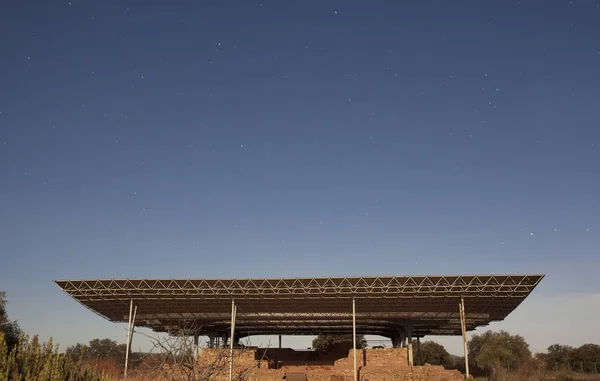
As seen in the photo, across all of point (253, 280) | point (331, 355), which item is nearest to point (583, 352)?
point (331, 355)

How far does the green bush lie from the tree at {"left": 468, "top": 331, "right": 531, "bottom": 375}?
158ft

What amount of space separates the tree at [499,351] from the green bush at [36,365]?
1892 inches

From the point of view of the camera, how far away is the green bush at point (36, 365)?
1215 centimetres

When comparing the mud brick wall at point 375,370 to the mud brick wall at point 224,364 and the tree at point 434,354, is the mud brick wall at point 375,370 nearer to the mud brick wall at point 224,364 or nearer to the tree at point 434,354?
the mud brick wall at point 224,364

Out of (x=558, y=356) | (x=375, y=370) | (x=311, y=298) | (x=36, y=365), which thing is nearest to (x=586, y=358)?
(x=558, y=356)

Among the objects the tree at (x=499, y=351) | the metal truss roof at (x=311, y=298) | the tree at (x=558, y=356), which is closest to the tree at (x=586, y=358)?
the tree at (x=558, y=356)

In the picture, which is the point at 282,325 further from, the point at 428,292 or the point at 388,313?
the point at 428,292

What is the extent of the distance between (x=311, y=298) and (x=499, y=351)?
54804 millimetres

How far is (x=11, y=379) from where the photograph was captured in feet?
39.5

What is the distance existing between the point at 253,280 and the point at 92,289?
1155 centimetres

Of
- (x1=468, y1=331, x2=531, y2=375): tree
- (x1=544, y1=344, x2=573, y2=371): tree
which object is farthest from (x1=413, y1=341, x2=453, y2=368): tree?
(x1=544, y1=344, x2=573, y2=371): tree

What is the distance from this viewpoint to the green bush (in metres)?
12.1

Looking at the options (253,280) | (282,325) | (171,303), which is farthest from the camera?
(282,325)

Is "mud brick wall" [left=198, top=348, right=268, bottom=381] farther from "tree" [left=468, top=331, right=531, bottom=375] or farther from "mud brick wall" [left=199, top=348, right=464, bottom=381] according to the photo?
"tree" [left=468, top=331, right=531, bottom=375]
